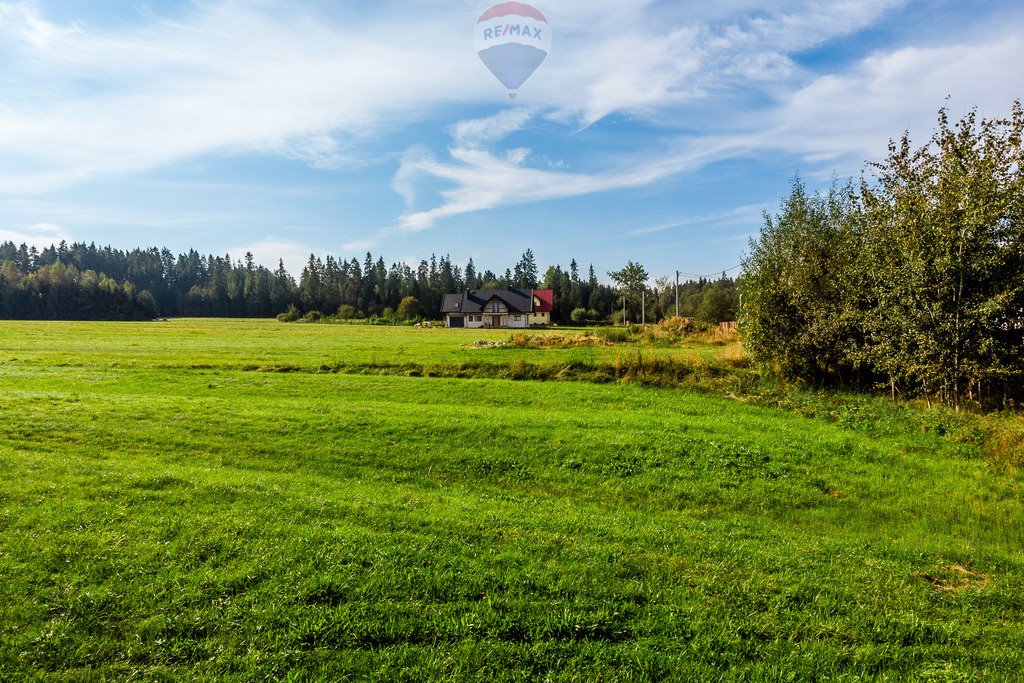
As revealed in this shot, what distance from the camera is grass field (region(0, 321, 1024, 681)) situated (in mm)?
5203

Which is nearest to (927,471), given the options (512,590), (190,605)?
(512,590)

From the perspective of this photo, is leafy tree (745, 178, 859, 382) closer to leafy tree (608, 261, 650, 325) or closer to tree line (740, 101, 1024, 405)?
tree line (740, 101, 1024, 405)

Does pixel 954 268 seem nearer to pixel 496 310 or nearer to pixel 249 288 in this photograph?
pixel 496 310

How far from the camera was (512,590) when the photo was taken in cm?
625

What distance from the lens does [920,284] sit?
55.9ft

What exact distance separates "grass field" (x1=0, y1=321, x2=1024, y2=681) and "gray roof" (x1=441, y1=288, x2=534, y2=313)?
8034cm

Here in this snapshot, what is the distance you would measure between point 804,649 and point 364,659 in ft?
14.0

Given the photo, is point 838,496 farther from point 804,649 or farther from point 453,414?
point 453,414

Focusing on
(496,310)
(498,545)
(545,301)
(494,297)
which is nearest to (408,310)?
(494,297)

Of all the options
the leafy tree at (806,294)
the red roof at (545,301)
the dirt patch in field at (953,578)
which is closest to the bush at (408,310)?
the red roof at (545,301)

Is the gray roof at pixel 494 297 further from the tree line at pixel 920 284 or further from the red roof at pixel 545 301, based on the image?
the tree line at pixel 920 284

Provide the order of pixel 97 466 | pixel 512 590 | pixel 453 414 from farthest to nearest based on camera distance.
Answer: pixel 453 414
pixel 97 466
pixel 512 590

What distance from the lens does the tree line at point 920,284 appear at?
52.1 ft

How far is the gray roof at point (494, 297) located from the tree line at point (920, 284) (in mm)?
74755
